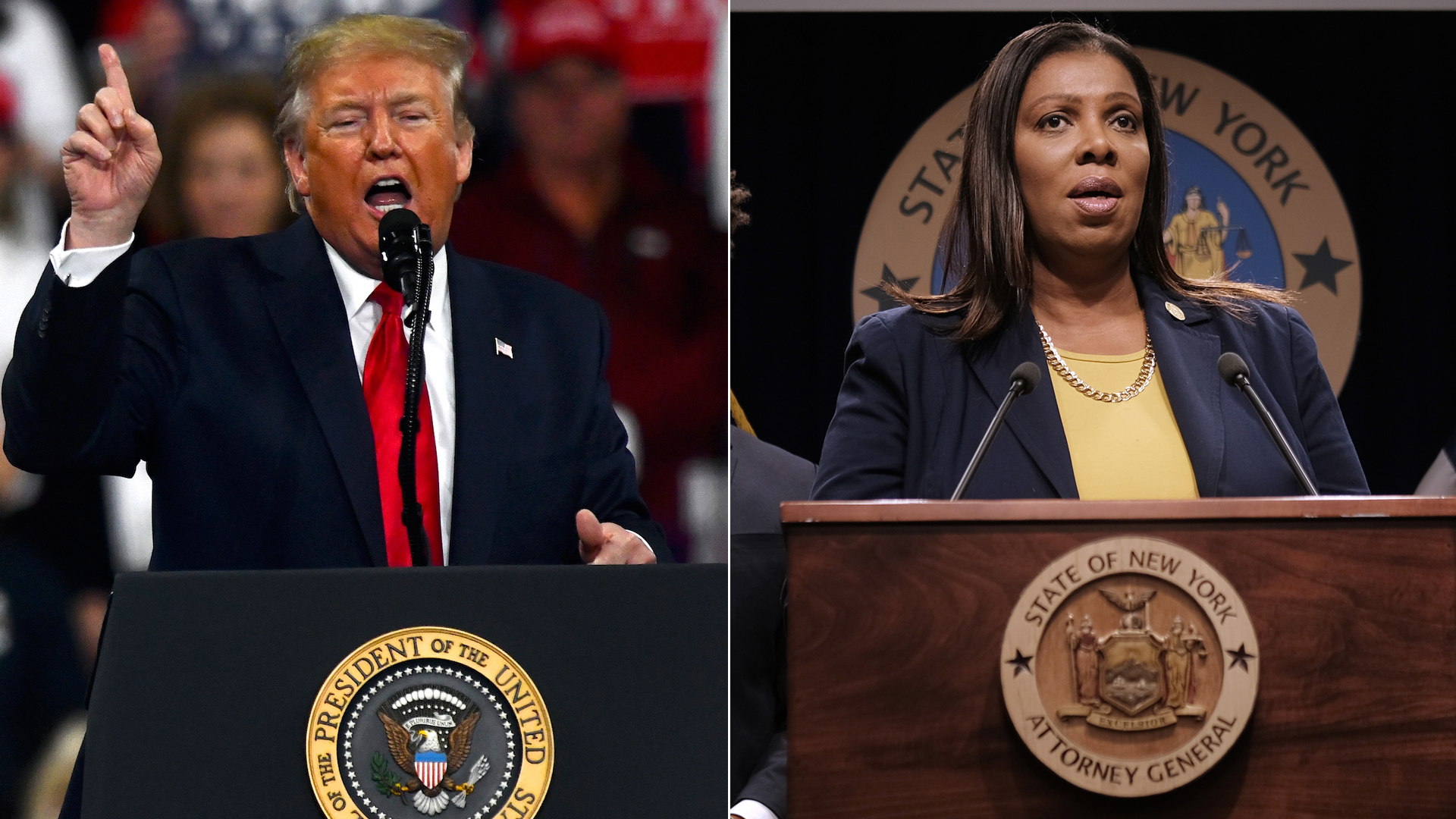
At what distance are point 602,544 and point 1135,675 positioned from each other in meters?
0.77

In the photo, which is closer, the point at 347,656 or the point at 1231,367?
the point at 347,656

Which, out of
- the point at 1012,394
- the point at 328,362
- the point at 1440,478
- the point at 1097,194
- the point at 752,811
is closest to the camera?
the point at 1012,394

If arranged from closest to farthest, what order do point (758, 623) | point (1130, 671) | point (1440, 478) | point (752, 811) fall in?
point (1130, 671) → point (752, 811) → point (758, 623) → point (1440, 478)

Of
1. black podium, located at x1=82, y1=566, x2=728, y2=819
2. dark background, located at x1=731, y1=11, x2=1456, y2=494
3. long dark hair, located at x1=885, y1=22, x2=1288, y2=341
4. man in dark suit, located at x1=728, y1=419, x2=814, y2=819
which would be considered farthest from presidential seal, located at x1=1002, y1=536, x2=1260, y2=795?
dark background, located at x1=731, y1=11, x2=1456, y2=494

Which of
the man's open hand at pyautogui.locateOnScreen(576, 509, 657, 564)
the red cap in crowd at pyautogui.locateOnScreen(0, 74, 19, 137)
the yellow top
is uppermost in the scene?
the red cap in crowd at pyautogui.locateOnScreen(0, 74, 19, 137)

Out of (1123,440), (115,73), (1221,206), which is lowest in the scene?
(1123,440)

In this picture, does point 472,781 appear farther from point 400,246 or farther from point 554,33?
point 554,33

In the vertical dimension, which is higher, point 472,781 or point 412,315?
point 412,315

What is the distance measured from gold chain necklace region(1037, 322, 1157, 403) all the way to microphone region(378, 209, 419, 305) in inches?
32.9

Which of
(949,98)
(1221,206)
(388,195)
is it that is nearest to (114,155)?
(388,195)

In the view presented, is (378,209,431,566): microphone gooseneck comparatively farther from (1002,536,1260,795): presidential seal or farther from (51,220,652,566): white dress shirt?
(1002,536,1260,795): presidential seal

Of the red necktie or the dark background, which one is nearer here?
the red necktie

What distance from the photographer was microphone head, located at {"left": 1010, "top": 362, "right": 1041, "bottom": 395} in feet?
5.72

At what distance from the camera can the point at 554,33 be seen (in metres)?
2.04
